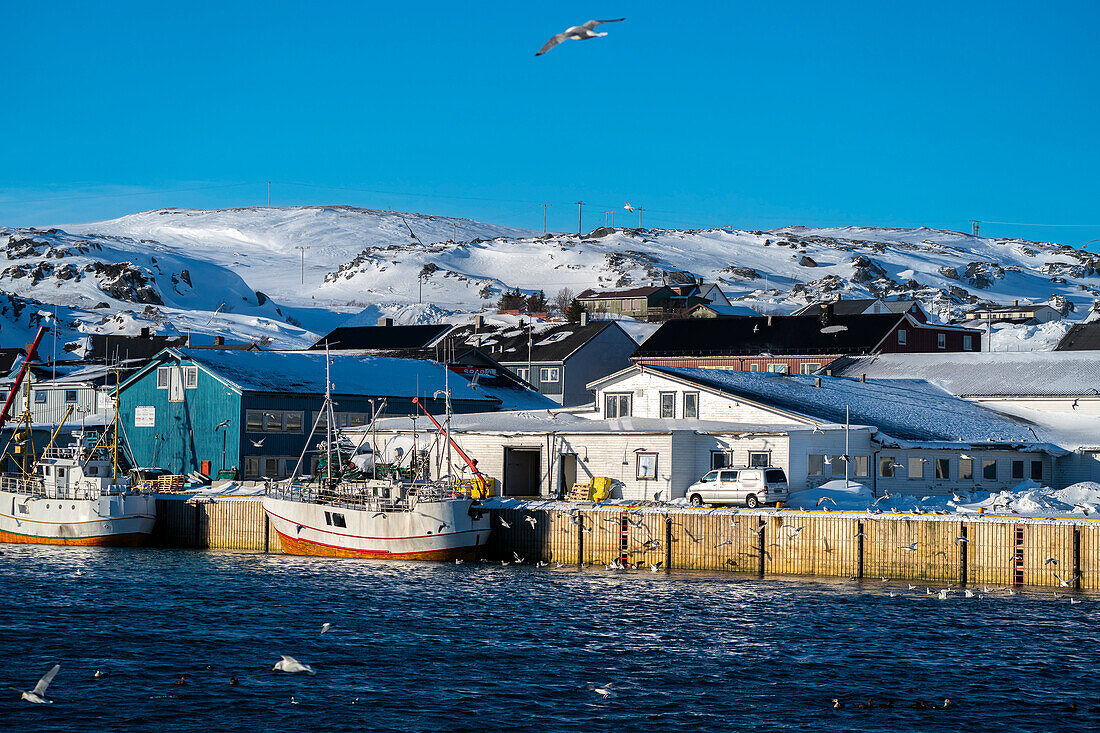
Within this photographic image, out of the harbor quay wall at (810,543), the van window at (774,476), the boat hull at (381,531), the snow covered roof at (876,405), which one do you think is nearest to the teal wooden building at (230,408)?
the boat hull at (381,531)

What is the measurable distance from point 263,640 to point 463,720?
10.2 m

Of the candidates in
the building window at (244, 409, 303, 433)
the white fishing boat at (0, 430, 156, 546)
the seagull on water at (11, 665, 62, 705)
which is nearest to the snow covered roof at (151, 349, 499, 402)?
the building window at (244, 409, 303, 433)

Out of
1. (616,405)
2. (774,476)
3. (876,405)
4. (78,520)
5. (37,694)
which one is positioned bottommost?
(37,694)

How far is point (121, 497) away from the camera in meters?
56.5

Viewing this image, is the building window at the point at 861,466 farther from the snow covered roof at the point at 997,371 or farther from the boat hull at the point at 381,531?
the snow covered roof at the point at 997,371

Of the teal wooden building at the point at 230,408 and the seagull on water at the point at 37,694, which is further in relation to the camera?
the teal wooden building at the point at 230,408

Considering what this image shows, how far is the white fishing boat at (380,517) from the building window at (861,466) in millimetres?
15272

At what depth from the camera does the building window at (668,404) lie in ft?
201

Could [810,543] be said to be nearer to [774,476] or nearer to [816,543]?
[816,543]

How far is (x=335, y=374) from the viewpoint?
72938mm

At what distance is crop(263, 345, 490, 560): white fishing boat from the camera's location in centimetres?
5059

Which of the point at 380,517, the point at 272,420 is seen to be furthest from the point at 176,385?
the point at 380,517

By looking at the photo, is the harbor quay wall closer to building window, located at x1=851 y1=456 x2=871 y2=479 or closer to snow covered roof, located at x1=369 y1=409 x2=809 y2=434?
snow covered roof, located at x1=369 y1=409 x2=809 y2=434

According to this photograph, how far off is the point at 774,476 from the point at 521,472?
13434mm
